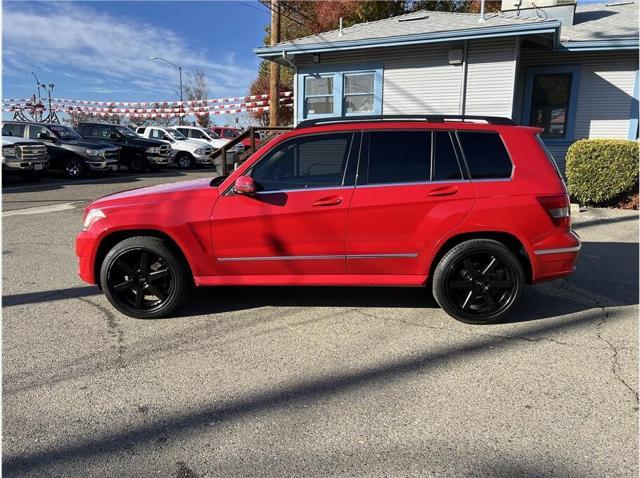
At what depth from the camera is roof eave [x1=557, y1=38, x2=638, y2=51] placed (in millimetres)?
10734

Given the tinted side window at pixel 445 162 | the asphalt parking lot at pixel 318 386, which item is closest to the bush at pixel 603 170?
the asphalt parking lot at pixel 318 386

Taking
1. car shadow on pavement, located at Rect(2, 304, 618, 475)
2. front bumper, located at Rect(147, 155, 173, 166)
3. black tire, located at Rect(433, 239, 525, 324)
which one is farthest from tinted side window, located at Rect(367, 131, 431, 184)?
front bumper, located at Rect(147, 155, 173, 166)

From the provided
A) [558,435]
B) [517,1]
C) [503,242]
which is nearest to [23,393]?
[558,435]

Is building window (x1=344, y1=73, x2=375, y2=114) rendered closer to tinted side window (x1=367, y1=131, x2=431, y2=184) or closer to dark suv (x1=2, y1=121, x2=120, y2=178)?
tinted side window (x1=367, y1=131, x2=431, y2=184)

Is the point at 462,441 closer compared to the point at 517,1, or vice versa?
the point at 462,441

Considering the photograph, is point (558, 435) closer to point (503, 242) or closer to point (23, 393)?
point (503, 242)

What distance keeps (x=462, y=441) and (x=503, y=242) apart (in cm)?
204

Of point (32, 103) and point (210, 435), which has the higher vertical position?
point (32, 103)

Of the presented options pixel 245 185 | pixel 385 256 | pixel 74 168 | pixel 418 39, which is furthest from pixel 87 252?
pixel 74 168

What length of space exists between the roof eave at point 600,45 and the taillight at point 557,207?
9.07 m

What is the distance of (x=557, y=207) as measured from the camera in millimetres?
3924

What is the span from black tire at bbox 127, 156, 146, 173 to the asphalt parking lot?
1434cm

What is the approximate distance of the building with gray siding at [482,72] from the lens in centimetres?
1078

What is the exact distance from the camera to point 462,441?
2562mm
